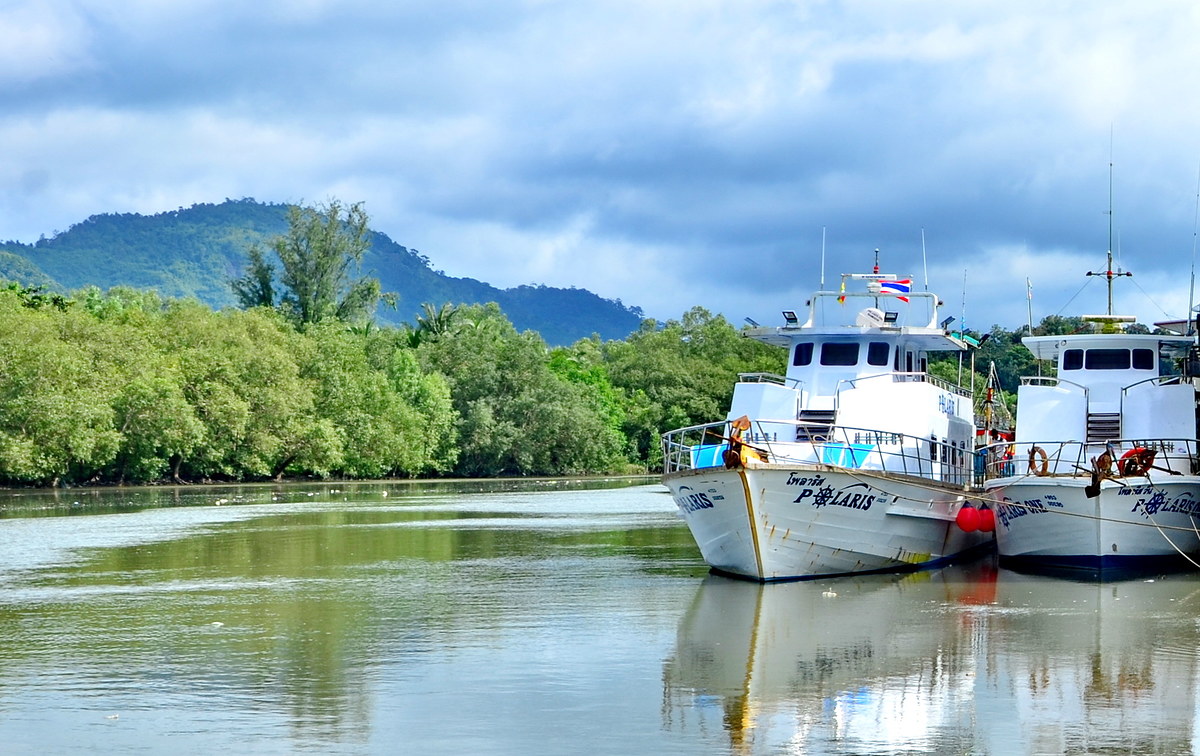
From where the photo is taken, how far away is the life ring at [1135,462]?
31.4m

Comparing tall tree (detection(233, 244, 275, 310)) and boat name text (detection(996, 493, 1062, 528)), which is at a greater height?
tall tree (detection(233, 244, 275, 310))

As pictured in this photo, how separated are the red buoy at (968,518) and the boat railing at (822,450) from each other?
702 millimetres

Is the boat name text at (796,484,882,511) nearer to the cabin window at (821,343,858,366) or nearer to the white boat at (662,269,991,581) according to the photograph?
the white boat at (662,269,991,581)

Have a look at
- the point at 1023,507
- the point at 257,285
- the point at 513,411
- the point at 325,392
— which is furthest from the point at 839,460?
the point at 257,285

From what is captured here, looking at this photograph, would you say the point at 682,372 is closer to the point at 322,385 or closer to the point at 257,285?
the point at 257,285

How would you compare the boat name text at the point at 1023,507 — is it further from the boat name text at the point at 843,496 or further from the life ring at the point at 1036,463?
the boat name text at the point at 843,496

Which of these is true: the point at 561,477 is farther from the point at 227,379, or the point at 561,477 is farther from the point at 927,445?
the point at 927,445

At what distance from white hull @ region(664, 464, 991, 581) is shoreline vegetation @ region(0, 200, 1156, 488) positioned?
2596cm

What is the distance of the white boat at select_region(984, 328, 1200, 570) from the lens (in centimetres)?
3191

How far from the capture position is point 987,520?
35469mm

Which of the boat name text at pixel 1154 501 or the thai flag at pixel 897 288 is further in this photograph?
the thai flag at pixel 897 288

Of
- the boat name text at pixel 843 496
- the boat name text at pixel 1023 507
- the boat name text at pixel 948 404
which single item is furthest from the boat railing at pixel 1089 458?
the boat name text at pixel 843 496

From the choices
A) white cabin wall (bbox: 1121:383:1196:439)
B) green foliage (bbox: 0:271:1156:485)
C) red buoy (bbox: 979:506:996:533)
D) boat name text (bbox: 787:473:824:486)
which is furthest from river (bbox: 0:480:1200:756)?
green foliage (bbox: 0:271:1156:485)

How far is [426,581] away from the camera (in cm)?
3186
